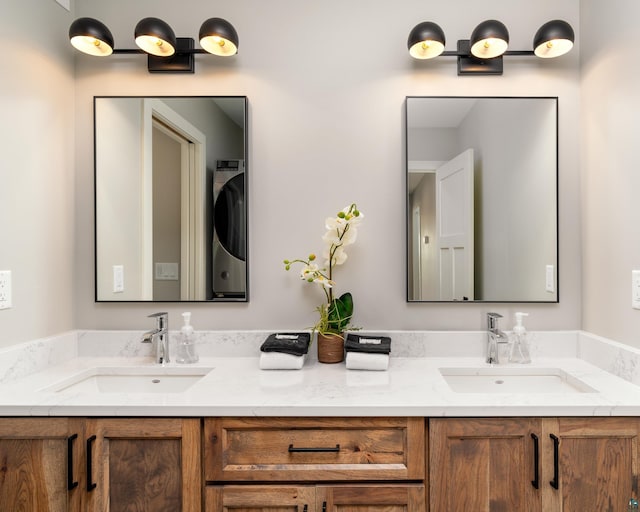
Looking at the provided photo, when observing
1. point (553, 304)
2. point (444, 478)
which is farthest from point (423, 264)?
point (444, 478)

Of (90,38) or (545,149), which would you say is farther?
(545,149)

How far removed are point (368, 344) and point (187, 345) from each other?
2.26ft

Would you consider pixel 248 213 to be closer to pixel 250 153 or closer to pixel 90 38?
pixel 250 153

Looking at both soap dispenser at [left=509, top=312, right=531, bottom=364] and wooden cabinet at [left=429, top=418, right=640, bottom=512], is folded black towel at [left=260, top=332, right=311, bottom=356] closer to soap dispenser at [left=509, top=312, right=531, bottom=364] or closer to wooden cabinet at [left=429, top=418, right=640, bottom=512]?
wooden cabinet at [left=429, top=418, right=640, bottom=512]

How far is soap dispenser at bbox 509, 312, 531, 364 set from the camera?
1.59 metres

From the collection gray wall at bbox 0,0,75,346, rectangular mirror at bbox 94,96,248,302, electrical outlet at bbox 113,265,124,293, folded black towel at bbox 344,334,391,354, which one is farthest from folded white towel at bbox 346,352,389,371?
gray wall at bbox 0,0,75,346

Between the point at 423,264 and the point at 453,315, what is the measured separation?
0.81 ft

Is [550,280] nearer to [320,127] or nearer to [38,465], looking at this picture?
[320,127]

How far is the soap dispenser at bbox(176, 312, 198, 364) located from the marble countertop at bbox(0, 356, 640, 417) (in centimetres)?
22

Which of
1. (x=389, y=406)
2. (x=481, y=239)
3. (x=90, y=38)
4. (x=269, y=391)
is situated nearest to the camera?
(x=389, y=406)

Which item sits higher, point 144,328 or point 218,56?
point 218,56

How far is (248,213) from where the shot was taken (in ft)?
5.63

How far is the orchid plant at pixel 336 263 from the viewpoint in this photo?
5.24 ft

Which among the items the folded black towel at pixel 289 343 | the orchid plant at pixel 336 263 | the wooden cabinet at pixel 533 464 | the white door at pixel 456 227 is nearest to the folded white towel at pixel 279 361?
the folded black towel at pixel 289 343
